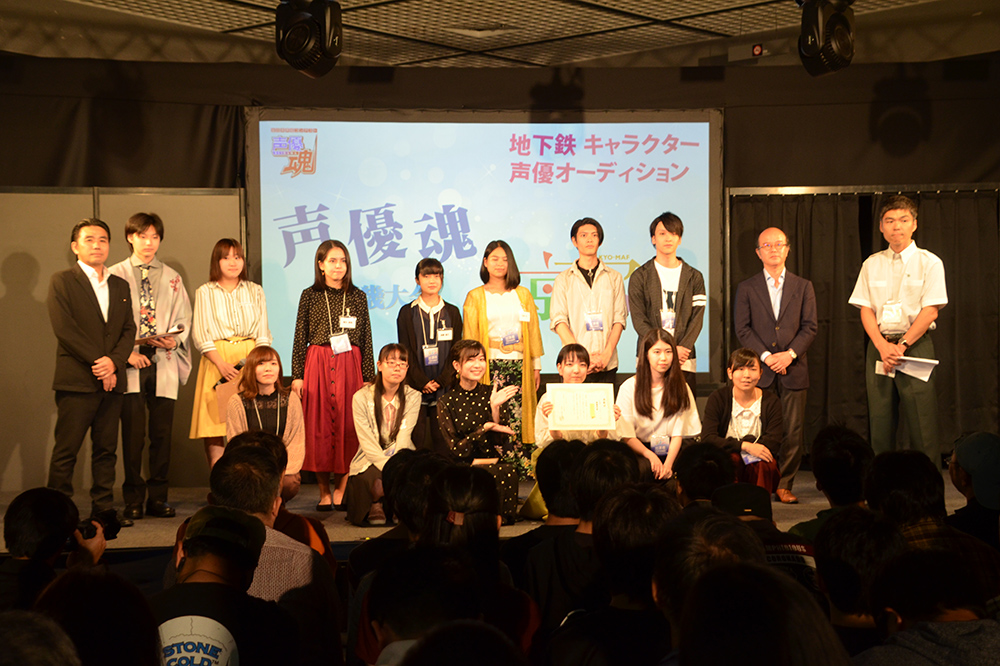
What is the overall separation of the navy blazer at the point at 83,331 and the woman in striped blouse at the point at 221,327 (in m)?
0.38

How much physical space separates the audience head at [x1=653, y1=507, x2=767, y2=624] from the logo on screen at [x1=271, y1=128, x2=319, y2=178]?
4.80m

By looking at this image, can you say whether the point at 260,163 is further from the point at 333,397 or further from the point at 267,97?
the point at 333,397

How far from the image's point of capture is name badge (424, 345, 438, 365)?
507cm

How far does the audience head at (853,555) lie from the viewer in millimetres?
1714

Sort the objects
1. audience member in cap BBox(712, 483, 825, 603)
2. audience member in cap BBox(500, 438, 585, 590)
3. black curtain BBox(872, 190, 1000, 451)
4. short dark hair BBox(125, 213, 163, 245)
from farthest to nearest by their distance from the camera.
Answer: black curtain BBox(872, 190, 1000, 451), short dark hair BBox(125, 213, 163, 245), audience member in cap BBox(500, 438, 585, 590), audience member in cap BBox(712, 483, 825, 603)

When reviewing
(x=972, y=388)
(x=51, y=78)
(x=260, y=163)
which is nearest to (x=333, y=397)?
(x=260, y=163)

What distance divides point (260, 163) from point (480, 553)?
166 inches

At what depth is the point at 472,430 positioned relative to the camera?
4.62m

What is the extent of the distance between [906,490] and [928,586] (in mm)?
1093

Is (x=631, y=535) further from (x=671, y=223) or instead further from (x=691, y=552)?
(x=671, y=223)

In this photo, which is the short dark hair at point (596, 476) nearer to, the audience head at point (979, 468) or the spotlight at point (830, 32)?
the audience head at point (979, 468)

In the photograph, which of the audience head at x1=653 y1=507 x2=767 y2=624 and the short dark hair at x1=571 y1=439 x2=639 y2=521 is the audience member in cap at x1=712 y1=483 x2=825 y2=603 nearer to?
the short dark hair at x1=571 y1=439 x2=639 y2=521

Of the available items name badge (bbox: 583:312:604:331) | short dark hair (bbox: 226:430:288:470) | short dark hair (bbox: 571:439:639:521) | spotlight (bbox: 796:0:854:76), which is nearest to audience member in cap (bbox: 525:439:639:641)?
short dark hair (bbox: 571:439:639:521)

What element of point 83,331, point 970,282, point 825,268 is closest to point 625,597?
point 83,331
